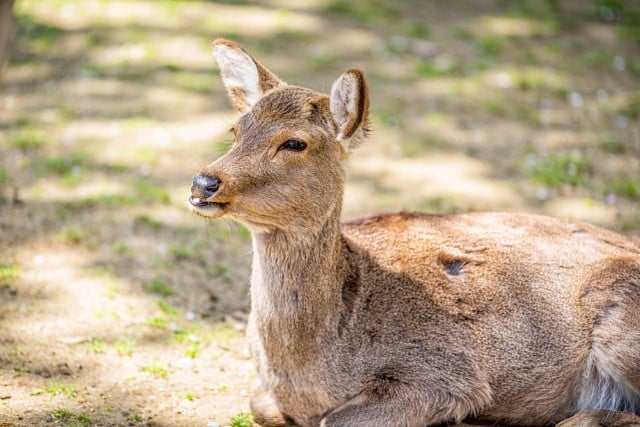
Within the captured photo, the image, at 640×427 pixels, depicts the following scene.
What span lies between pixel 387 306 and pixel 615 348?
143cm

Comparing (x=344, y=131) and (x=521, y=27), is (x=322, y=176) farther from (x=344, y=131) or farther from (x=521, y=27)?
(x=521, y=27)

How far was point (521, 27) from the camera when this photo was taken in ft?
42.4

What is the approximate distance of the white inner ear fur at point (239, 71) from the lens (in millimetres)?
5840

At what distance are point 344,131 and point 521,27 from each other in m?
8.21

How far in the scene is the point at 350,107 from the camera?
5.41m

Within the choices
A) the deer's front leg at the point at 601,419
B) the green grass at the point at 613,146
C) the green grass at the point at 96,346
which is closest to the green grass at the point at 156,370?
the green grass at the point at 96,346

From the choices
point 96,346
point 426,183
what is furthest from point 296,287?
point 426,183

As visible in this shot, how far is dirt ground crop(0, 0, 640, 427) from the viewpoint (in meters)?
6.31

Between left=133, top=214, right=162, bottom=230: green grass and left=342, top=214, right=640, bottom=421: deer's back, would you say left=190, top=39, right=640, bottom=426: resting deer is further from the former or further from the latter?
left=133, top=214, right=162, bottom=230: green grass

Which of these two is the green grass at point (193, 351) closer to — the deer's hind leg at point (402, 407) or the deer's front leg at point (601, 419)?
the deer's hind leg at point (402, 407)

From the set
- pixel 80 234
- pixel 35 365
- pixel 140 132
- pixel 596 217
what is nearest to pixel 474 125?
pixel 596 217

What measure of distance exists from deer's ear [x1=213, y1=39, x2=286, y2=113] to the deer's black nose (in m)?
0.99

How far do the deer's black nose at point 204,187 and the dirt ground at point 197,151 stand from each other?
0.92m

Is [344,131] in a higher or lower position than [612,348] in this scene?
higher
